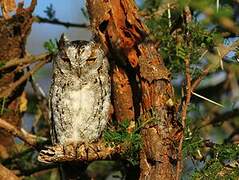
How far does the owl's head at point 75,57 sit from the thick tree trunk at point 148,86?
17.5 inches

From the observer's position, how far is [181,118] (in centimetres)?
222

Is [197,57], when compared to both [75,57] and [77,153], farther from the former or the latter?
[75,57]

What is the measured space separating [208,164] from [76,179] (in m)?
1.00

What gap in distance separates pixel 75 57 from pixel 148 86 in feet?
3.11

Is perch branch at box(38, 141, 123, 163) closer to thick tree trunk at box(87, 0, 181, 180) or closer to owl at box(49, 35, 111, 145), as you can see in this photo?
thick tree trunk at box(87, 0, 181, 180)

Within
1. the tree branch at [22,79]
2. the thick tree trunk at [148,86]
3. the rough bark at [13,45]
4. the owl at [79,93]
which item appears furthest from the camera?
the rough bark at [13,45]

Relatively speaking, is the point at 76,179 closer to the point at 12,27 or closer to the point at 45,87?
the point at 12,27

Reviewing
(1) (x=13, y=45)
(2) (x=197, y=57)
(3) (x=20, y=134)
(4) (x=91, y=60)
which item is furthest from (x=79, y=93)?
(2) (x=197, y=57)

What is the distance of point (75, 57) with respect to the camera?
315 centimetres

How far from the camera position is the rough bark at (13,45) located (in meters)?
3.45

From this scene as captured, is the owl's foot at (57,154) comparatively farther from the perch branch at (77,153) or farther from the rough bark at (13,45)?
the rough bark at (13,45)

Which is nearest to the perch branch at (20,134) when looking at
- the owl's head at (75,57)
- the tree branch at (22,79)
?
the tree branch at (22,79)

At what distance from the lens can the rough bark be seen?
3.45 m

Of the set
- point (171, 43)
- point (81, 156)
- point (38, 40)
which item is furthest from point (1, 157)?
point (38, 40)
